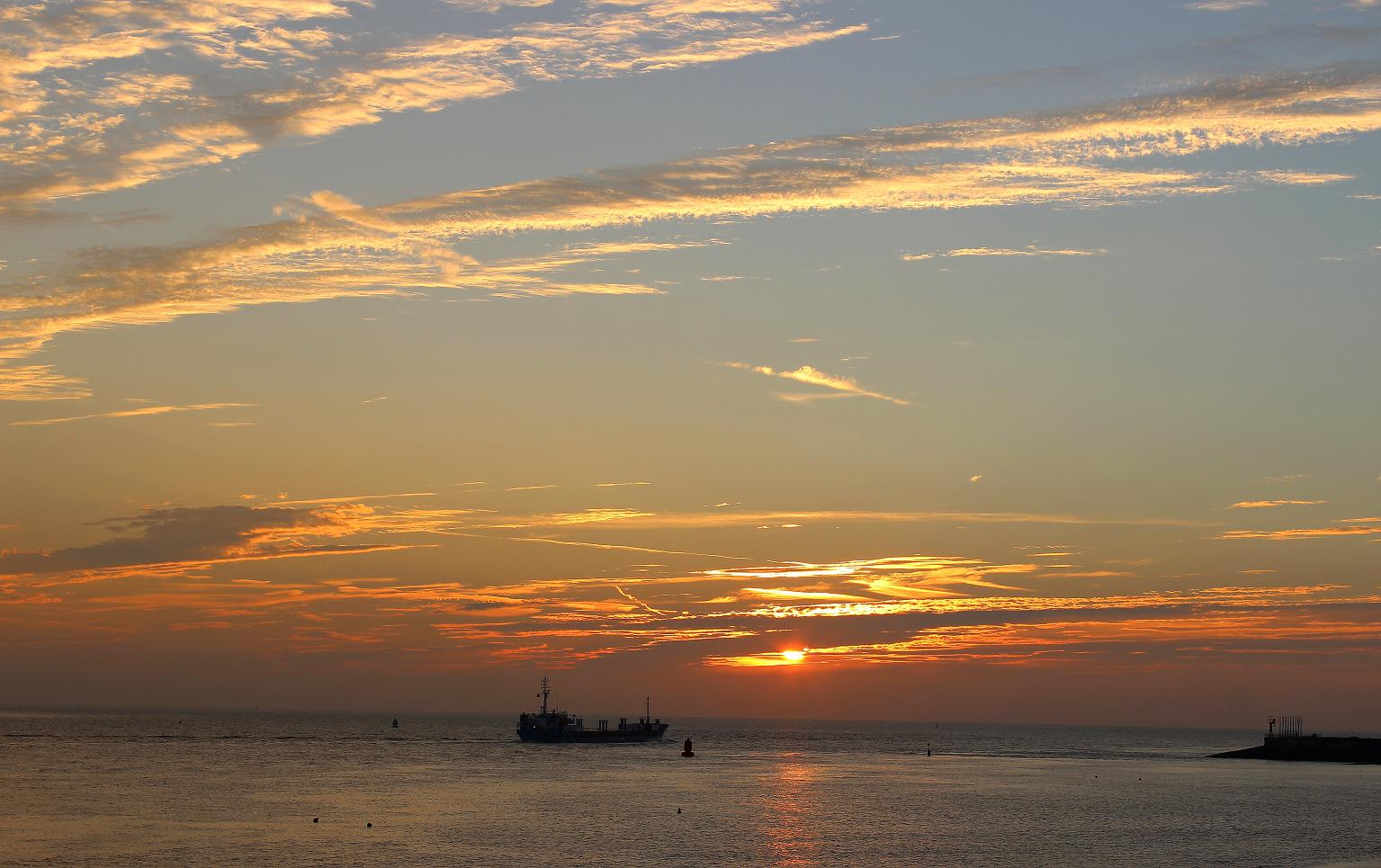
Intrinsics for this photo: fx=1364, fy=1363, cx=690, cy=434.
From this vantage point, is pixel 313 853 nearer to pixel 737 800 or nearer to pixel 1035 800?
pixel 737 800

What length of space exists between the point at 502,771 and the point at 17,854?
93.6m

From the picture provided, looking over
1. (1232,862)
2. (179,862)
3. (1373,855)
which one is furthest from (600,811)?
(1373,855)

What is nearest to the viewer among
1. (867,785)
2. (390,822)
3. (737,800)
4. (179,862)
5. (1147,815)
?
(179,862)

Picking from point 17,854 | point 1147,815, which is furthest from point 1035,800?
point 17,854

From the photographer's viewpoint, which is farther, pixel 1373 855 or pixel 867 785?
pixel 867 785

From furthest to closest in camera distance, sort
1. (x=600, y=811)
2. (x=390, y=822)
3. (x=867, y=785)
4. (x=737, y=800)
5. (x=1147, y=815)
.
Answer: (x=867, y=785) < (x=737, y=800) < (x=1147, y=815) < (x=600, y=811) < (x=390, y=822)

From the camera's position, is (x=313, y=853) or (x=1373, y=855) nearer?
(x=313, y=853)

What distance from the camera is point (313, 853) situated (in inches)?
3327

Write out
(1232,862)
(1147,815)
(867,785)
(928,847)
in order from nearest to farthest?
(1232,862)
(928,847)
(1147,815)
(867,785)

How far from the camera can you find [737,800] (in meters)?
134

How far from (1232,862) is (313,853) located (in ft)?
194

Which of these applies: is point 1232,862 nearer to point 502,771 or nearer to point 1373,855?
point 1373,855

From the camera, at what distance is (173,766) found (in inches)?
6722

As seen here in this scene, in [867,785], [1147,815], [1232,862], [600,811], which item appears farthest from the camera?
[867,785]
